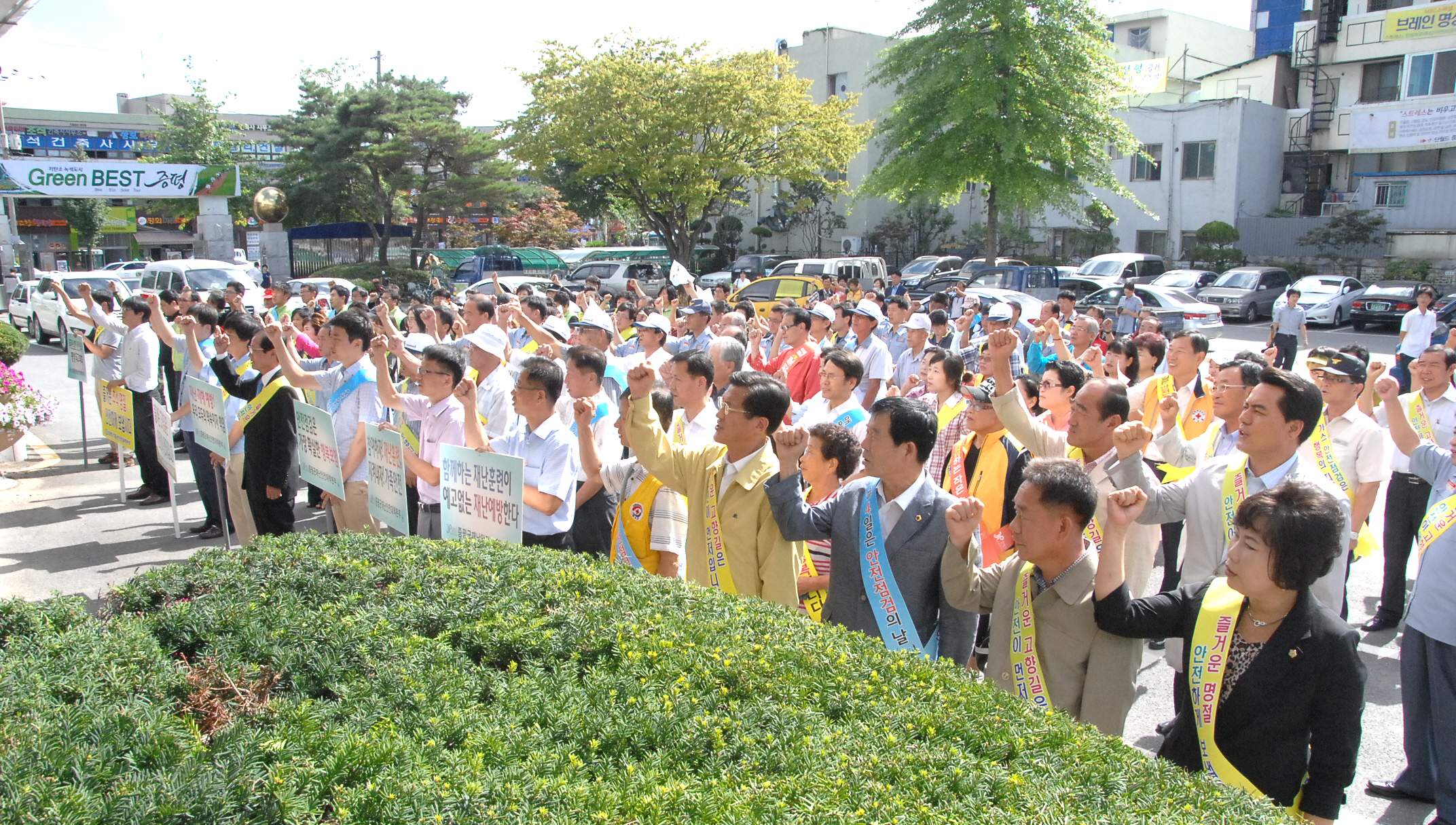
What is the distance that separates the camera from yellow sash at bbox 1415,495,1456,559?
13.5ft

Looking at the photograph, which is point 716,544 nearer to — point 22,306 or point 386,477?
point 386,477

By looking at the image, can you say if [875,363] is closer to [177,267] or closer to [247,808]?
[247,808]

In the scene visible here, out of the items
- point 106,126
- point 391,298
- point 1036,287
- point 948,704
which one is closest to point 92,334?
point 391,298

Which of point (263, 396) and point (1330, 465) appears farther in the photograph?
point (263, 396)

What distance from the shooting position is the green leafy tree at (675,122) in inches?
1248

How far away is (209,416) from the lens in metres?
7.59

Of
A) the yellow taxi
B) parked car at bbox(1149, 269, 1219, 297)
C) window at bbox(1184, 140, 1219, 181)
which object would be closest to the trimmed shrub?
the yellow taxi

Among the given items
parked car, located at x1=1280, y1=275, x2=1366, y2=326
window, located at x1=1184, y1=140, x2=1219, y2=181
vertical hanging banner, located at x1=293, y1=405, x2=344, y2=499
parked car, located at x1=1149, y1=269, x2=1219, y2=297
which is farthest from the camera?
window, located at x1=1184, y1=140, x2=1219, y2=181

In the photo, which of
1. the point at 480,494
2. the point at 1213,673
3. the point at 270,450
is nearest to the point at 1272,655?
the point at 1213,673

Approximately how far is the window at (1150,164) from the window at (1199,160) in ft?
3.01

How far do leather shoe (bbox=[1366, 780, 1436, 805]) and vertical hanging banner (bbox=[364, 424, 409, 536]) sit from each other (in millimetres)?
4962

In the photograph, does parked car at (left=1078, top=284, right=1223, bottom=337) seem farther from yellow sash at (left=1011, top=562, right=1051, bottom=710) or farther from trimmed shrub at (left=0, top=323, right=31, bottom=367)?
trimmed shrub at (left=0, top=323, right=31, bottom=367)

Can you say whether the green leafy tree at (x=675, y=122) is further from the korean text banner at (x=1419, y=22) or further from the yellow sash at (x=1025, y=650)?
the yellow sash at (x=1025, y=650)

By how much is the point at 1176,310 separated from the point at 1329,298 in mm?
8256
